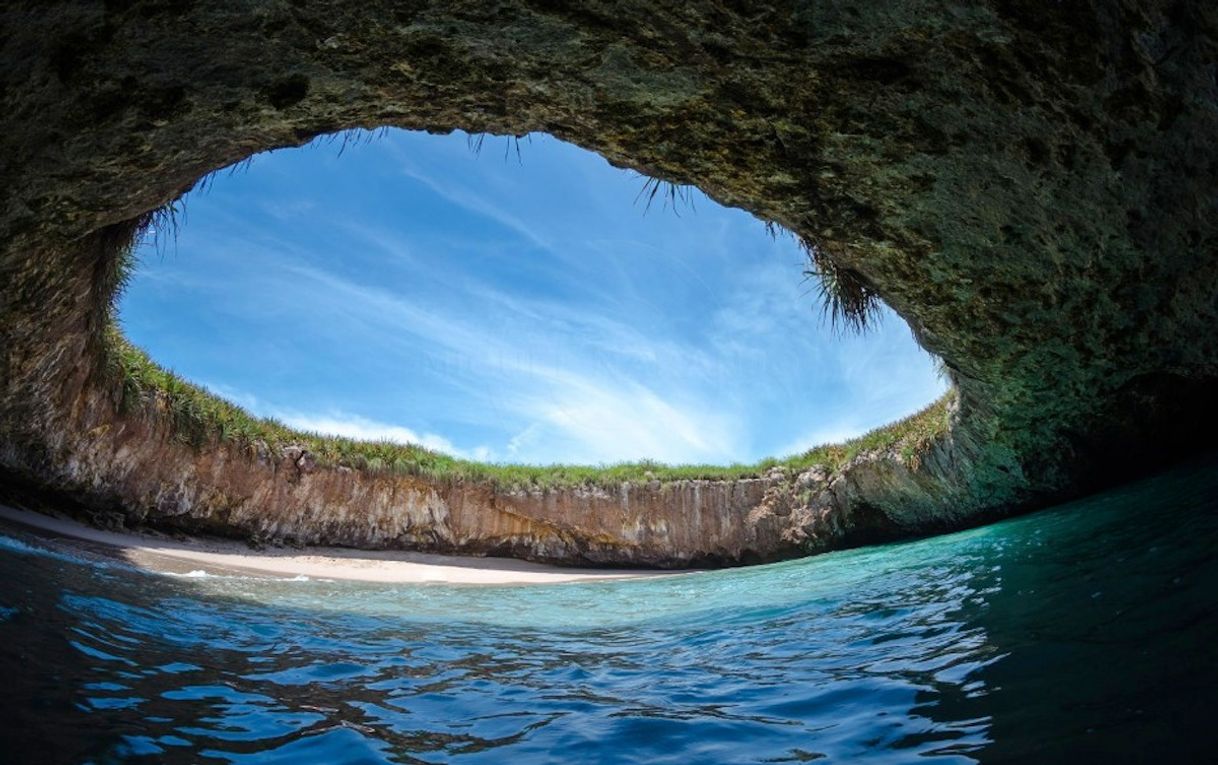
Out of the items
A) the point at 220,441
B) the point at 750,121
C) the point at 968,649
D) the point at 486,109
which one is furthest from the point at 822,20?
the point at 220,441

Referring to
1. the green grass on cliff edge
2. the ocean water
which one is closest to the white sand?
the green grass on cliff edge

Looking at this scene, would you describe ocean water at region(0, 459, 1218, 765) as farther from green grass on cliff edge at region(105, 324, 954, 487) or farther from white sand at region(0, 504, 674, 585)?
green grass on cliff edge at region(105, 324, 954, 487)

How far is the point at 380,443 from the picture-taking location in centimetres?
1680

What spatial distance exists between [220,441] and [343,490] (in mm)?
2916

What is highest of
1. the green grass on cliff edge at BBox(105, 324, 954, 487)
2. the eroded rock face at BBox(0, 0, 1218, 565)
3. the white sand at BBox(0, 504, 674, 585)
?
the eroded rock face at BBox(0, 0, 1218, 565)

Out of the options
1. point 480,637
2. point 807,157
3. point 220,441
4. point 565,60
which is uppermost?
point 565,60

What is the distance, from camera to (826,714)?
3045mm

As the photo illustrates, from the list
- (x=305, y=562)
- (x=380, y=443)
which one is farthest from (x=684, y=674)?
(x=380, y=443)

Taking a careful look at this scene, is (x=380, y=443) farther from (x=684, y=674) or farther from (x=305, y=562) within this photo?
(x=684, y=674)

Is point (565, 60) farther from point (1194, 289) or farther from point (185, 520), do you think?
point (185, 520)

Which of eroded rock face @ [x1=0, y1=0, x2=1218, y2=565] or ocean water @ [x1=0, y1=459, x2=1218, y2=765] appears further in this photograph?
eroded rock face @ [x1=0, y1=0, x2=1218, y2=565]

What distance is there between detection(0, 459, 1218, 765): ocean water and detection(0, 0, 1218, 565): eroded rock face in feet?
7.22

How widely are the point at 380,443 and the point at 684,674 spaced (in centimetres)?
1414

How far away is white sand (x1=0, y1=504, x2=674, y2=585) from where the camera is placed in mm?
10234
